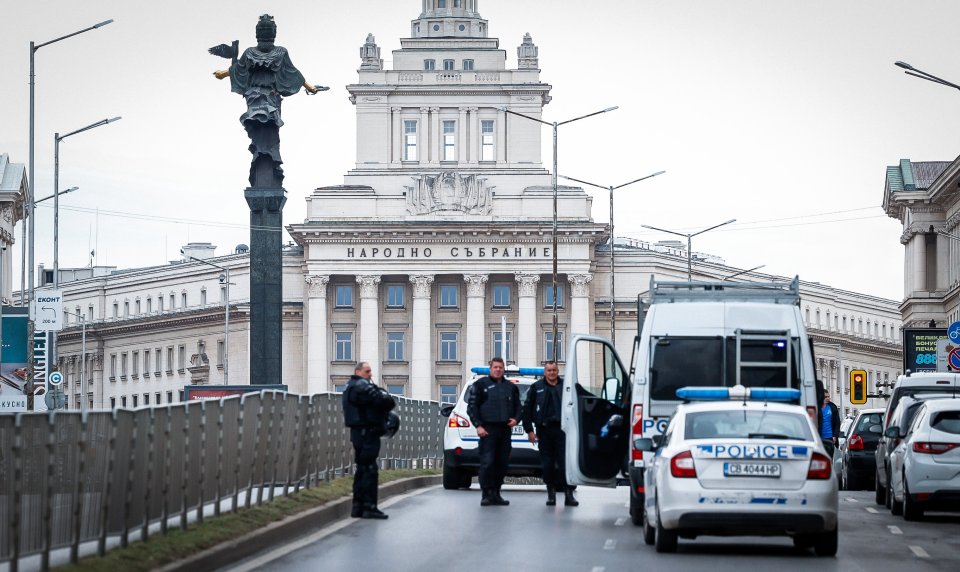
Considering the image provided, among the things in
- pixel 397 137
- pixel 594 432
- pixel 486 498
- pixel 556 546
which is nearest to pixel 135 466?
pixel 556 546

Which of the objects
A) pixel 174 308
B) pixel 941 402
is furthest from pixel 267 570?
pixel 174 308

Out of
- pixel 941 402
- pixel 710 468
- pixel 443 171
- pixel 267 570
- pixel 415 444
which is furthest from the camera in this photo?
pixel 443 171

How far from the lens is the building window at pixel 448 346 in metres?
134

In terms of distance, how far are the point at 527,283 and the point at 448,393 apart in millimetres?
8232

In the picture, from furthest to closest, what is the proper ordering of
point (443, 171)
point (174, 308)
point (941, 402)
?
point (174, 308), point (443, 171), point (941, 402)

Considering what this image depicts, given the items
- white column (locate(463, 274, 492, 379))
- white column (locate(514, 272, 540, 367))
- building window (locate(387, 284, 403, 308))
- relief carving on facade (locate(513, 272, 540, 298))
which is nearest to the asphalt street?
white column (locate(463, 274, 492, 379))

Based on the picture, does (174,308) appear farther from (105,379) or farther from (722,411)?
(722,411)

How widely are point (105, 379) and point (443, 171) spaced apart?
31.1 meters

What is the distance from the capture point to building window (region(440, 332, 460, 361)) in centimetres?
13412

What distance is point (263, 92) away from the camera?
1517 inches

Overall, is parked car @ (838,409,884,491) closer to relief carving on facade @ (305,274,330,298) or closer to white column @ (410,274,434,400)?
white column @ (410,274,434,400)

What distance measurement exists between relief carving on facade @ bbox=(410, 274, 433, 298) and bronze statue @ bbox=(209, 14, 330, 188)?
94033mm

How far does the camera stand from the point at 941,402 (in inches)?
1128

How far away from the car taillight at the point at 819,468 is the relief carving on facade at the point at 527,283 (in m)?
112
